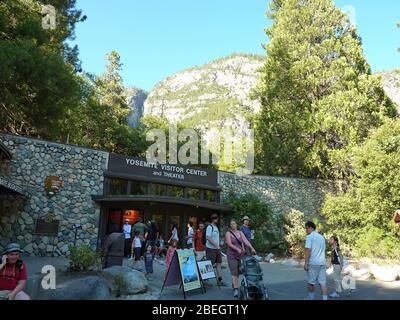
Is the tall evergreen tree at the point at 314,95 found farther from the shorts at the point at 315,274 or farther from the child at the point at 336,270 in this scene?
the shorts at the point at 315,274

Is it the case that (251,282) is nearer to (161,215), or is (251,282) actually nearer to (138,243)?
(138,243)

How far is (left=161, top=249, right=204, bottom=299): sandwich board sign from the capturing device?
24.8 feet

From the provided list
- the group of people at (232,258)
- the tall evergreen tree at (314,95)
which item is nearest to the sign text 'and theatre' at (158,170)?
the group of people at (232,258)

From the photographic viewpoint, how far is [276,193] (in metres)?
20.8

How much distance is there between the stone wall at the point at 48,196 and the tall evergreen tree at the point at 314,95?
37.5 feet

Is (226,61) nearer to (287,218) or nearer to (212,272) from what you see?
(287,218)

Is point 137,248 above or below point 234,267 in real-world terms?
above

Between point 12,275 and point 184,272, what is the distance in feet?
11.7

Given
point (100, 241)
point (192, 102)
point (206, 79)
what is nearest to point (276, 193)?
point (100, 241)

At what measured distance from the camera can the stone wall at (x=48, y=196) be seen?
44.2ft

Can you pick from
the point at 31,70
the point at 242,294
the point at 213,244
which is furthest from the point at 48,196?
the point at 242,294

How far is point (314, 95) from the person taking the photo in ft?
74.9
